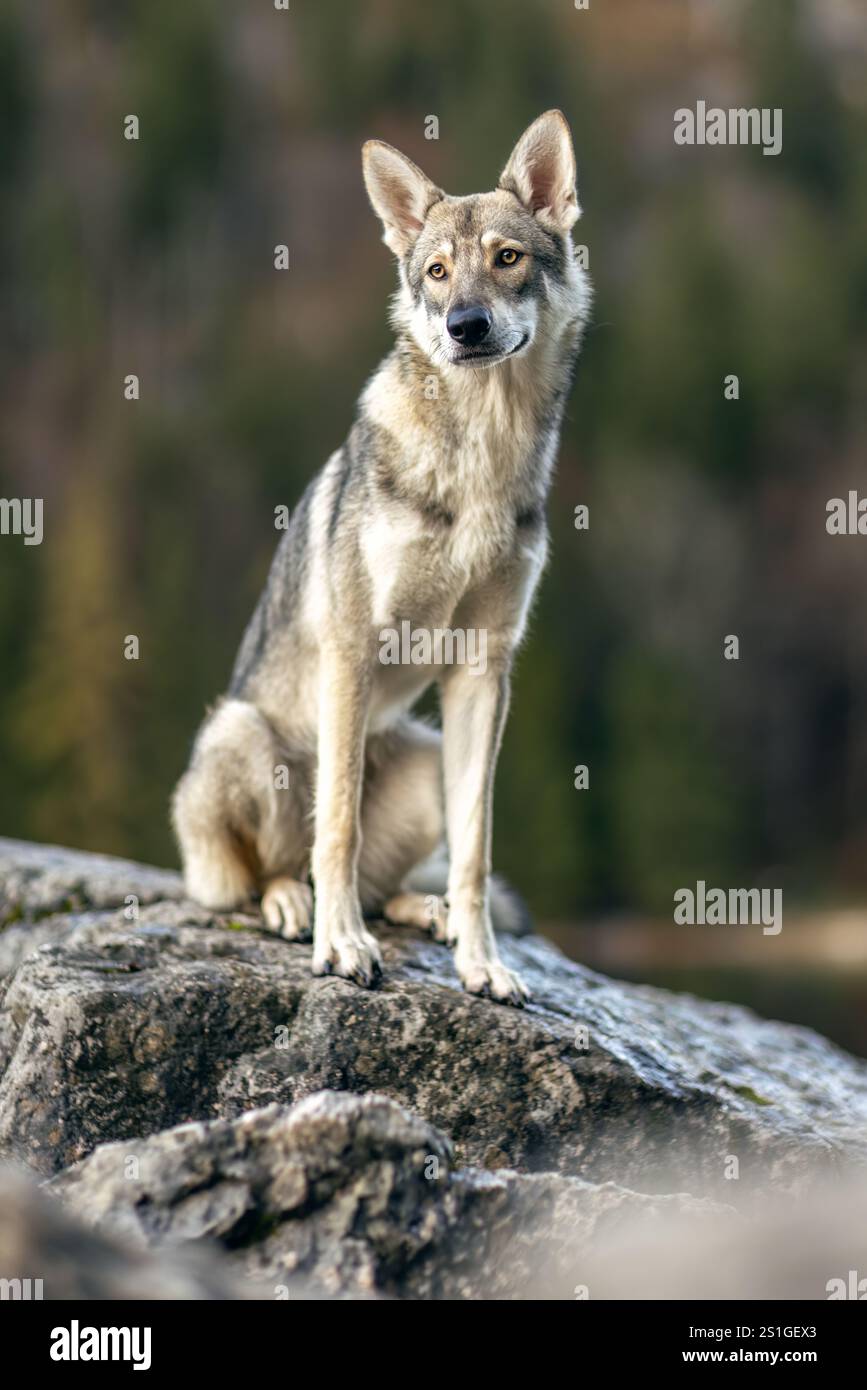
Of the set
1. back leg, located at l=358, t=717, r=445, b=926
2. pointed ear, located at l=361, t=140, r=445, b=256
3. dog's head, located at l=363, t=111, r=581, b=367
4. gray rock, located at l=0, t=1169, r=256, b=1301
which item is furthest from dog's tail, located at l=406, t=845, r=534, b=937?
gray rock, located at l=0, t=1169, r=256, b=1301

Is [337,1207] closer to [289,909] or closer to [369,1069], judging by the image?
[369,1069]

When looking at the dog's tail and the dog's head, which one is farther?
the dog's tail

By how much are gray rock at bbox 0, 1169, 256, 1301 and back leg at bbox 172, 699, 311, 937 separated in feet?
8.85

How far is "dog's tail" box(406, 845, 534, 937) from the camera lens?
6594 mm

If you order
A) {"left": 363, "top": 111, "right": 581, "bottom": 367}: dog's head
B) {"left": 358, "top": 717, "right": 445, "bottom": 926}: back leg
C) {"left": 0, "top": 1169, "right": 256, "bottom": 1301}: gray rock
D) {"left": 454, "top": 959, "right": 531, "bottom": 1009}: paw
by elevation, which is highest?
{"left": 363, "top": 111, "right": 581, "bottom": 367}: dog's head

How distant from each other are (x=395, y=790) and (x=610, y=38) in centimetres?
4391

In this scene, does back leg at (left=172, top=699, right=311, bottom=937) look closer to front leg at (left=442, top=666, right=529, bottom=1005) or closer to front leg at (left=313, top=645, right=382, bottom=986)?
front leg at (left=313, top=645, right=382, bottom=986)

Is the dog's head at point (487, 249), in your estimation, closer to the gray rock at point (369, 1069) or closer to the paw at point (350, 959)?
the paw at point (350, 959)

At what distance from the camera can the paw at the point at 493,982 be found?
544 cm

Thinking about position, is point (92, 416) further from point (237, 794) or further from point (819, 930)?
point (237, 794)

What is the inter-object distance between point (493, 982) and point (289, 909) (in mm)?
947

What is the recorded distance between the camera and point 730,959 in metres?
21.5

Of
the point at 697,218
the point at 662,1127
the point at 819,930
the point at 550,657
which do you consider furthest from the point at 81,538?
the point at 662,1127

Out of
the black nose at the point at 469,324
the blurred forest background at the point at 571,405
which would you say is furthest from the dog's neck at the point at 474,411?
the blurred forest background at the point at 571,405
